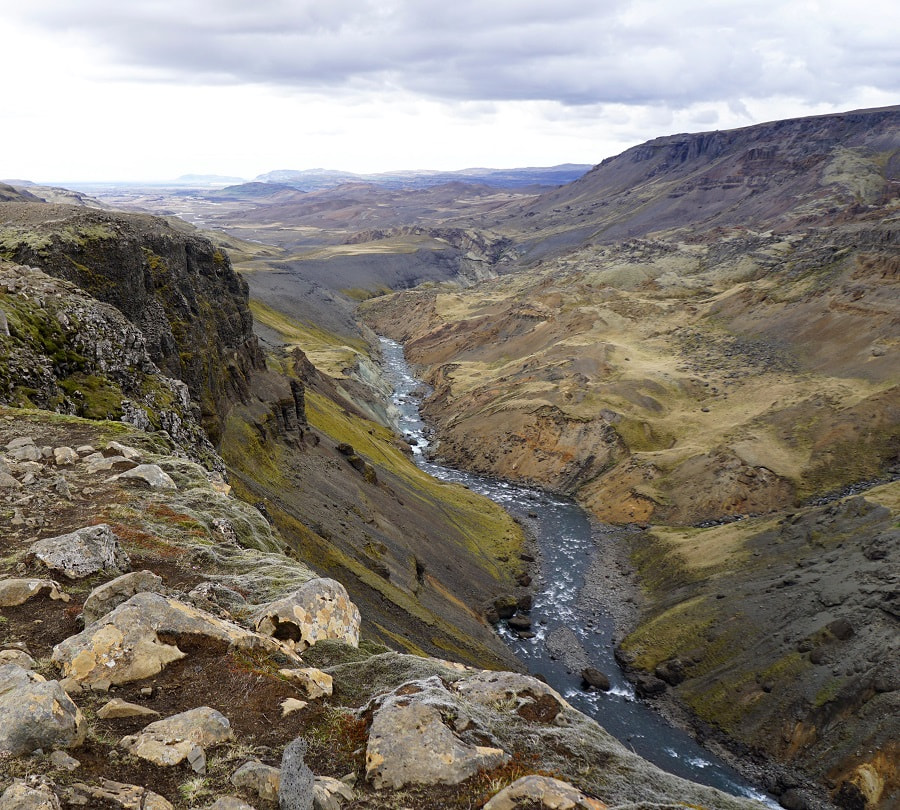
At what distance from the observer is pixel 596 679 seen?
3981 centimetres

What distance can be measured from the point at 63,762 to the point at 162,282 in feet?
122

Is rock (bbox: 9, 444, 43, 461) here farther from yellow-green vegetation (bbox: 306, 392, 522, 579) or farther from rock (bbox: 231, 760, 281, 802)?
yellow-green vegetation (bbox: 306, 392, 522, 579)

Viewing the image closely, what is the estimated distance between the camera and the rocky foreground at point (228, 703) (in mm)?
7359

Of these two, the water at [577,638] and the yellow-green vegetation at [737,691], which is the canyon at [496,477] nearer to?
the yellow-green vegetation at [737,691]

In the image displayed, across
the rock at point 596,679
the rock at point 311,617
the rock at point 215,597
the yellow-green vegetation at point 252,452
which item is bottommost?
the rock at point 596,679

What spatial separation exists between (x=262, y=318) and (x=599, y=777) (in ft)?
356

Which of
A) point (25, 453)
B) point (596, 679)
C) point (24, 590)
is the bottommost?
point (596, 679)

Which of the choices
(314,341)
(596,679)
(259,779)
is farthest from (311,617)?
(314,341)

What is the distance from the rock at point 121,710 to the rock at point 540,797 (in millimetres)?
4862

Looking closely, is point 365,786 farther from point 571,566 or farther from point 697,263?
point 697,263

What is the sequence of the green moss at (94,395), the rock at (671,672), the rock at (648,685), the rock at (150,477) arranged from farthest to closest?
the rock at (671,672), the rock at (648,685), the green moss at (94,395), the rock at (150,477)

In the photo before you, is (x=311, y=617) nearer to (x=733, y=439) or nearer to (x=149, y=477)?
(x=149, y=477)

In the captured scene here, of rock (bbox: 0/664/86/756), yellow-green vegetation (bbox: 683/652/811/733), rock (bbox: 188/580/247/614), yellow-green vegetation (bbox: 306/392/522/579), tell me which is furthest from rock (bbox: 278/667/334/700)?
yellow-green vegetation (bbox: 306/392/522/579)

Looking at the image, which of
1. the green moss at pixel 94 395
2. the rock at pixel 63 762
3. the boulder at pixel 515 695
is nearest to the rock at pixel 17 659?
the rock at pixel 63 762
